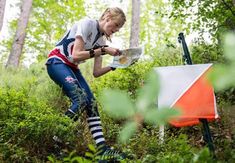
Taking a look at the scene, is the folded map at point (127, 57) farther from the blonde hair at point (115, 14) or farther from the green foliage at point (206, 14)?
the green foliage at point (206, 14)

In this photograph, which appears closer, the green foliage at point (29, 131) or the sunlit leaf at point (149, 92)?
the sunlit leaf at point (149, 92)

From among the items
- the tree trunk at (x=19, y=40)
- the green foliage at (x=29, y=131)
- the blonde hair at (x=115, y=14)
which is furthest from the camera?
the tree trunk at (x=19, y=40)

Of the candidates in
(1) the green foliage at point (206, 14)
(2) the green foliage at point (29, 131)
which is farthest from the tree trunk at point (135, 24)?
(2) the green foliage at point (29, 131)

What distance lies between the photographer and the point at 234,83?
1.55 feet

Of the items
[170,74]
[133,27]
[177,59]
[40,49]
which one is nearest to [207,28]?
[177,59]

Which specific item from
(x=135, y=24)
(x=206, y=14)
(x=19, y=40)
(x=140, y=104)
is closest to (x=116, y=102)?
(x=140, y=104)

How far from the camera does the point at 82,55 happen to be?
3254 mm

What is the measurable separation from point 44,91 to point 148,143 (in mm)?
2706

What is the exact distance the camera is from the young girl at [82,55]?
328 cm

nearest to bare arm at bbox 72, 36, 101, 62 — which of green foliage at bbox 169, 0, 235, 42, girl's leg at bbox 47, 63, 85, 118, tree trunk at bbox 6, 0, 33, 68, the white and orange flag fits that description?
girl's leg at bbox 47, 63, 85, 118

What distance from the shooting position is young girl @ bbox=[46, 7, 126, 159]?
129 inches

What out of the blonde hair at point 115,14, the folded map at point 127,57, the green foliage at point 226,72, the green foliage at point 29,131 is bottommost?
the green foliage at point 29,131

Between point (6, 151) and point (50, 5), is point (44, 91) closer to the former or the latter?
point (6, 151)

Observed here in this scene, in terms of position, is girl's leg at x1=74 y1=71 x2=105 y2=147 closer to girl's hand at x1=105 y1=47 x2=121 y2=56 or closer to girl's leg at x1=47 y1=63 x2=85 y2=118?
girl's leg at x1=47 y1=63 x2=85 y2=118
